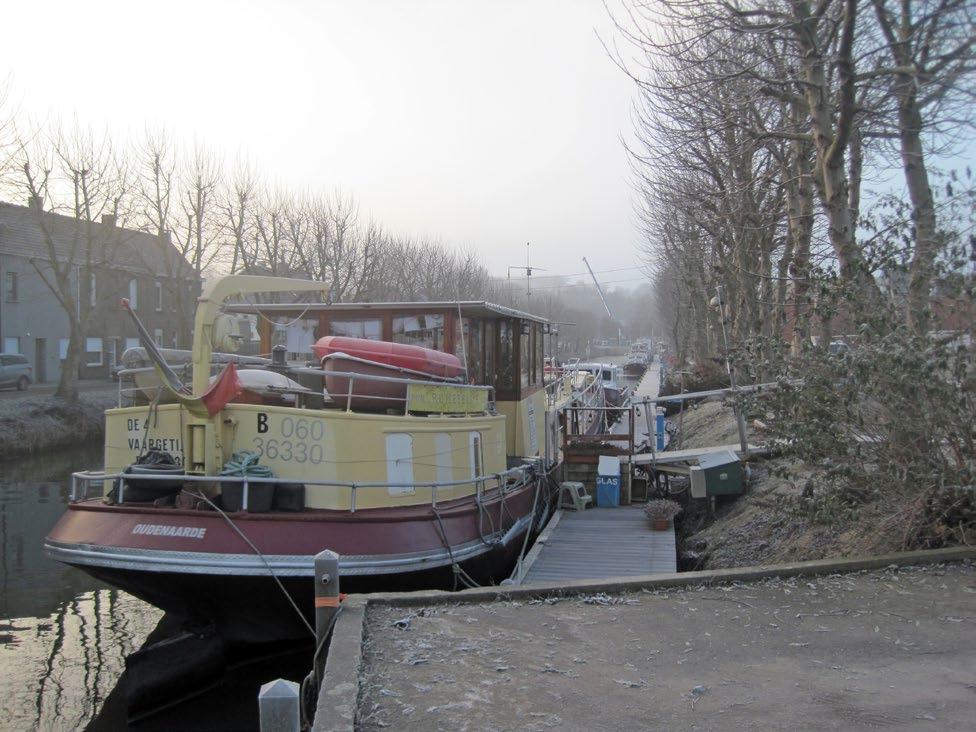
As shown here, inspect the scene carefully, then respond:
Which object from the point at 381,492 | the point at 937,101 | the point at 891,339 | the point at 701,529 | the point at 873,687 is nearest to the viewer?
the point at 873,687

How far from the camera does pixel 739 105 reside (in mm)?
10680

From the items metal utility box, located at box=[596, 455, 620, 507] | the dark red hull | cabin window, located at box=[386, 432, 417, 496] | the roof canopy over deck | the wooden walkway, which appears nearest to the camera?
the dark red hull

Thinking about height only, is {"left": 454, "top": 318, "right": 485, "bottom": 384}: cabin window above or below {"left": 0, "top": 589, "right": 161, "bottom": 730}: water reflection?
above

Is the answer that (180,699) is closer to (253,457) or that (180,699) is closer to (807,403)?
(253,457)

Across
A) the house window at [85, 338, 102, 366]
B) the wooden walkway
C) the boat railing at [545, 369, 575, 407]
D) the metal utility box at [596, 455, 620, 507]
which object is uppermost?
the house window at [85, 338, 102, 366]

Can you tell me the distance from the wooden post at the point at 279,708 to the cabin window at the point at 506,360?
29.2 ft

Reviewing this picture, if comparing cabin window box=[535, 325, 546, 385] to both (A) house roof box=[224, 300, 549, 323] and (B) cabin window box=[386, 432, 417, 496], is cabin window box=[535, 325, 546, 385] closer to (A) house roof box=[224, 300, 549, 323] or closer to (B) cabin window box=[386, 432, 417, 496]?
(A) house roof box=[224, 300, 549, 323]

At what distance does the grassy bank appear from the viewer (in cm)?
2350

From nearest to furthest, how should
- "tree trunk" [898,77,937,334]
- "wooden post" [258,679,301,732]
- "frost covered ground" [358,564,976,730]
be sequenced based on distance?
"wooden post" [258,679,301,732] → "frost covered ground" [358,564,976,730] → "tree trunk" [898,77,937,334]

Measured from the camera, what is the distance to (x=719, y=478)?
38.6 ft

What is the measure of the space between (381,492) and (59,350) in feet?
119

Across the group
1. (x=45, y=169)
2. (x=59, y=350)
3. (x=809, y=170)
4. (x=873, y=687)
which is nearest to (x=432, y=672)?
(x=873, y=687)

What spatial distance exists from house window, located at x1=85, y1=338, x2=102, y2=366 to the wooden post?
41971 millimetres

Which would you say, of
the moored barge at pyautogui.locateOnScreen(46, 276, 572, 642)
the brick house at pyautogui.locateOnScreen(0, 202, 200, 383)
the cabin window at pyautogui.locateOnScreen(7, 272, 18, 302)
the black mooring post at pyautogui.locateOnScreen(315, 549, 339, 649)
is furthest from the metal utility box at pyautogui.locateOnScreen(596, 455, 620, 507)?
the cabin window at pyautogui.locateOnScreen(7, 272, 18, 302)
